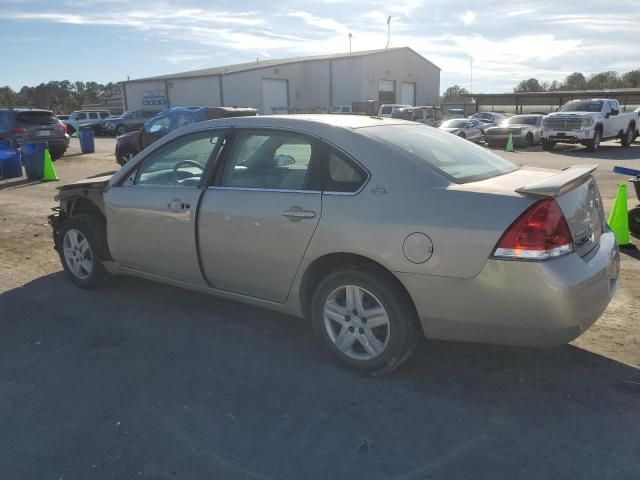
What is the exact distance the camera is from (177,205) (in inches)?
161

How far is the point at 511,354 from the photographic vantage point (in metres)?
3.73

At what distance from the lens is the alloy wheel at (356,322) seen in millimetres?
3330

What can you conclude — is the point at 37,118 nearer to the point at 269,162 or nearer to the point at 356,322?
the point at 269,162

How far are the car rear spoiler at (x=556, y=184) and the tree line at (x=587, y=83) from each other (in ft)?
197

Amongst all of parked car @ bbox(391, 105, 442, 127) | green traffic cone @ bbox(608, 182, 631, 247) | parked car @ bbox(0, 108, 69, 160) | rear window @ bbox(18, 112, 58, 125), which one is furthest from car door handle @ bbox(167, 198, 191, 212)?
parked car @ bbox(391, 105, 442, 127)

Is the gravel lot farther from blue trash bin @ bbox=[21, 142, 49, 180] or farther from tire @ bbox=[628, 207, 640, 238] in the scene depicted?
blue trash bin @ bbox=[21, 142, 49, 180]

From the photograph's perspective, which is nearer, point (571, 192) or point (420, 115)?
point (571, 192)

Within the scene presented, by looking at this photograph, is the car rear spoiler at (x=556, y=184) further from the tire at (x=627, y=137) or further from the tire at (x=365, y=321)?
the tire at (x=627, y=137)

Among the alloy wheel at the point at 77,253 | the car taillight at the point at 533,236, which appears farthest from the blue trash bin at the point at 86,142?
the car taillight at the point at 533,236

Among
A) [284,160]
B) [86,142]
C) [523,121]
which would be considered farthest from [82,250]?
[523,121]

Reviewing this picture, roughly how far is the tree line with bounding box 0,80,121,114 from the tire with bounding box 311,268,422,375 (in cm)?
8308

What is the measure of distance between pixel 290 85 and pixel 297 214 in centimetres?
4367

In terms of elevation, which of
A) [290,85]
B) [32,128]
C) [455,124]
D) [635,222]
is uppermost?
Answer: [290,85]

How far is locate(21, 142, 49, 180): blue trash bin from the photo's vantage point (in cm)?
1384
